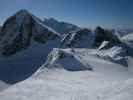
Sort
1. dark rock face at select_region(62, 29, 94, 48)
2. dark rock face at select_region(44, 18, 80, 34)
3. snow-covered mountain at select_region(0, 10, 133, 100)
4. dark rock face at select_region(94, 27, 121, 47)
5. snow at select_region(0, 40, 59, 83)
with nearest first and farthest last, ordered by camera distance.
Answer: snow-covered mountain at select_region(0, 10, 133, 100) < snow at select_region(0, 40, 59, 83) < dark rock face at select_region(94, 27, 121, 47) < dark rock face at select_region(62, 29, 94, 48) < dark rock face at select_region(44, 18, 80, 34)

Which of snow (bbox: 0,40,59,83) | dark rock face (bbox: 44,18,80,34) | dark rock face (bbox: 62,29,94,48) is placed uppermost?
dark rock face (bbox: 44,18,80,34)

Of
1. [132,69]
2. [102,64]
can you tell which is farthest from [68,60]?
[132,69]

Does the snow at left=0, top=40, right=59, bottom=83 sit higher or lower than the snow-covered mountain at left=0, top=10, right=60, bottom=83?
lower

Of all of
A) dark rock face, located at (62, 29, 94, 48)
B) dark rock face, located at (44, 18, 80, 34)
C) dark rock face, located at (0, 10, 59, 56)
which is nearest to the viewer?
dark rock face, located at (62, 29, 94, 48)

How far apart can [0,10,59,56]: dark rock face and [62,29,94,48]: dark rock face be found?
10362 millimetres

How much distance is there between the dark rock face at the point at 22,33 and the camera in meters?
65.6

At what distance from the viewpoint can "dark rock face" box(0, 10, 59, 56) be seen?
65562 millimetres

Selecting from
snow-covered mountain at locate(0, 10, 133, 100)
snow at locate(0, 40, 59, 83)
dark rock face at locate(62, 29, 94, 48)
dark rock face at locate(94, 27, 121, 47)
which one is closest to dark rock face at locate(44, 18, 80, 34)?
snow-covered mountain at locate(0, 10, 133, 100)

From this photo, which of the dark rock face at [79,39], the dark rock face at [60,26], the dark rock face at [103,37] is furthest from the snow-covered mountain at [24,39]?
the dark rock face at [60,26]

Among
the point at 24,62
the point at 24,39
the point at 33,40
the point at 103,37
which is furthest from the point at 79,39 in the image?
the point at 24,39

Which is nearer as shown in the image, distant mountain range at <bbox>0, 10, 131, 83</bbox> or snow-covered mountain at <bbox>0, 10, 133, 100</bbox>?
snow-covered mountain at <bbox>0, 10, 133, 100</bbox>

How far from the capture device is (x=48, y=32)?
6638 centimetres

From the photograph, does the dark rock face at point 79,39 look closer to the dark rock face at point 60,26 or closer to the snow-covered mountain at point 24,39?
the snow-covered mountain at point 24,39

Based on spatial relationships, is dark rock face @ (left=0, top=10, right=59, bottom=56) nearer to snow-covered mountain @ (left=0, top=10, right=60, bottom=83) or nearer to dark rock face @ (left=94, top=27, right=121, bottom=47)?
snow-covered mountain @ (left=0, top=10, right=60, bottom=83)
